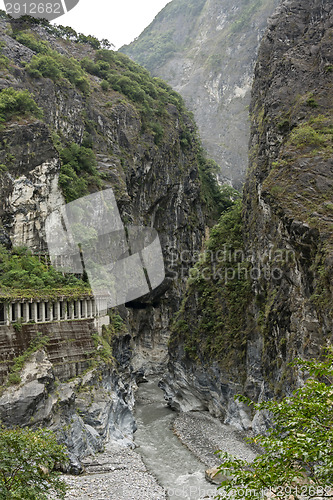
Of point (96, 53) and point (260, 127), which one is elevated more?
point (96, 53)

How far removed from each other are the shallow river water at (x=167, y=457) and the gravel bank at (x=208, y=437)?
0.65m

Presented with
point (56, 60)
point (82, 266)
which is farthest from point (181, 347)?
point (56, 60)

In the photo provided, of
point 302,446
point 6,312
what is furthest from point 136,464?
point 302,446

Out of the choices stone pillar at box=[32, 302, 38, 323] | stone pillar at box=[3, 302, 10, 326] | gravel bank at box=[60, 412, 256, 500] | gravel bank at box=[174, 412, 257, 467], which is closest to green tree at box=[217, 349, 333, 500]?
gravel bank at box=[60, 412, 256, 500]

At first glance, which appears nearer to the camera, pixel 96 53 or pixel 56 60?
pixel 56 60

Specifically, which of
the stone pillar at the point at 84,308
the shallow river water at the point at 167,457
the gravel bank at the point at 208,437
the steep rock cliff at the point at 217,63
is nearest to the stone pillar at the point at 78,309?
the stone pillar at the point at 84,308

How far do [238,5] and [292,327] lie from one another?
359 ft

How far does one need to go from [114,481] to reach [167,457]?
689cm

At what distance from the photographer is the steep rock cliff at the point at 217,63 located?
9306cm

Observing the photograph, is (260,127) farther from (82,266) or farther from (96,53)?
(96,53)

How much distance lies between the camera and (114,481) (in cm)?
2225

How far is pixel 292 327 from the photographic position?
2480 cm

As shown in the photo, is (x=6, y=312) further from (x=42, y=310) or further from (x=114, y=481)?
(x=114, y=481)

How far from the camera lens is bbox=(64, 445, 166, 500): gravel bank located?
20172 millimetres
